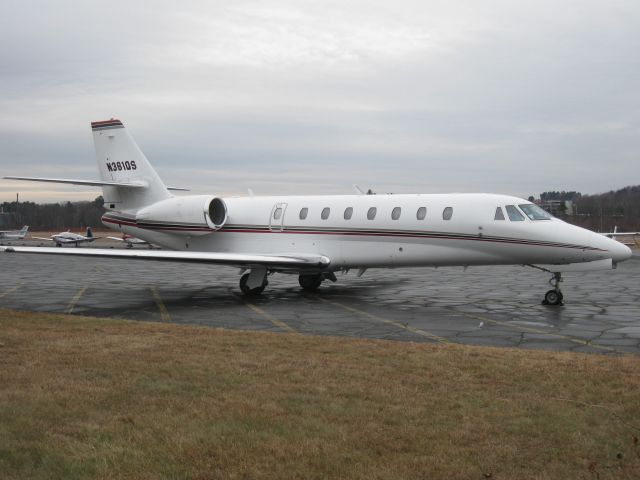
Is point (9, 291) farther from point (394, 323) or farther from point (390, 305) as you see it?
point (394, 323)

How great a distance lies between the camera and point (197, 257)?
1608 cm

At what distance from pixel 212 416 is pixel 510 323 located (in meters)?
7.64

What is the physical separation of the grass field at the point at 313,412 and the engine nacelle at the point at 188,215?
1086 centimetres

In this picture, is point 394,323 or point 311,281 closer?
point 394,323

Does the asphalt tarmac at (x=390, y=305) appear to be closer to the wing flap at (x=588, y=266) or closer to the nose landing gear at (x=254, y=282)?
the nose landing gear at (x=254, y=282)

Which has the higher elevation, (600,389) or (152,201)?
(152,201)

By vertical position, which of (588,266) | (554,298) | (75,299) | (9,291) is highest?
(588,266)

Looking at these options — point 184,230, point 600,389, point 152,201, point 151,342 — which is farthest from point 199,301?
point 600,389

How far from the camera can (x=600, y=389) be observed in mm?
6332

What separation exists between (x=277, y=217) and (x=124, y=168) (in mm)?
5759

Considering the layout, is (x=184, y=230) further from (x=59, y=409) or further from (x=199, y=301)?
(x=59, y=409)

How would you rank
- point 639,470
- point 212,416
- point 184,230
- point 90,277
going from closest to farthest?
1. point 639,470
2. point 212,416
3. point 184,230
4. point 90,277

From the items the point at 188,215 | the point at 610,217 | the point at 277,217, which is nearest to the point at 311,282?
the point at 277,217

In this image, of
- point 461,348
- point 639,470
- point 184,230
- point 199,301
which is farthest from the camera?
point 184,230
